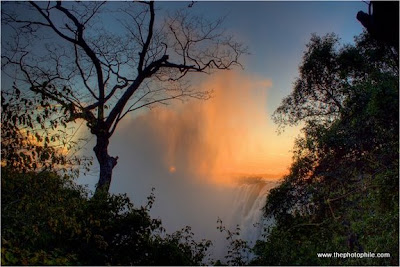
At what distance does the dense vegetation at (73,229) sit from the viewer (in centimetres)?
542

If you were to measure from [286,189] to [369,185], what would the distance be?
4.80m

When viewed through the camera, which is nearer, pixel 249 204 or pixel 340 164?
pixel 340 164

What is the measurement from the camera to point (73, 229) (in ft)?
20.5

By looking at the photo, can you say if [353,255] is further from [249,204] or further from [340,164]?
[249,204]

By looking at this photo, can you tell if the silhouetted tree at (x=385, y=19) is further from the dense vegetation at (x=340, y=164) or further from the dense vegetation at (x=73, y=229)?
the dense vegetation at (x=73, y=229)

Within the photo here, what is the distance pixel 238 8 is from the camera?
11945 millimetres

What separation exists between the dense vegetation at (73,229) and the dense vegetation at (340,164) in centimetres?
324

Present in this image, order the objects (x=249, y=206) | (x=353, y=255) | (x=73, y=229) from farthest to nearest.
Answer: (x=249, y=206) < (x=353, y=255) < (x=73, y=229)

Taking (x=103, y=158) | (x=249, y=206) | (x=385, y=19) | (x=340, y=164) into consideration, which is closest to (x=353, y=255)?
(x=340, y=164)

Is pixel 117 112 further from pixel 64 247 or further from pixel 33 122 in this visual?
pixel 33 122

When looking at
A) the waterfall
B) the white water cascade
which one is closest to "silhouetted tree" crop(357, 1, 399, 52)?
the white water cascade

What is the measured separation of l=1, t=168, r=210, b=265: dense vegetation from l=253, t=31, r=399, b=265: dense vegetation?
3239 mm

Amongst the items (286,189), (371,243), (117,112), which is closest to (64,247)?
(117,112)

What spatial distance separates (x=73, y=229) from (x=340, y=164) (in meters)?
8.66
